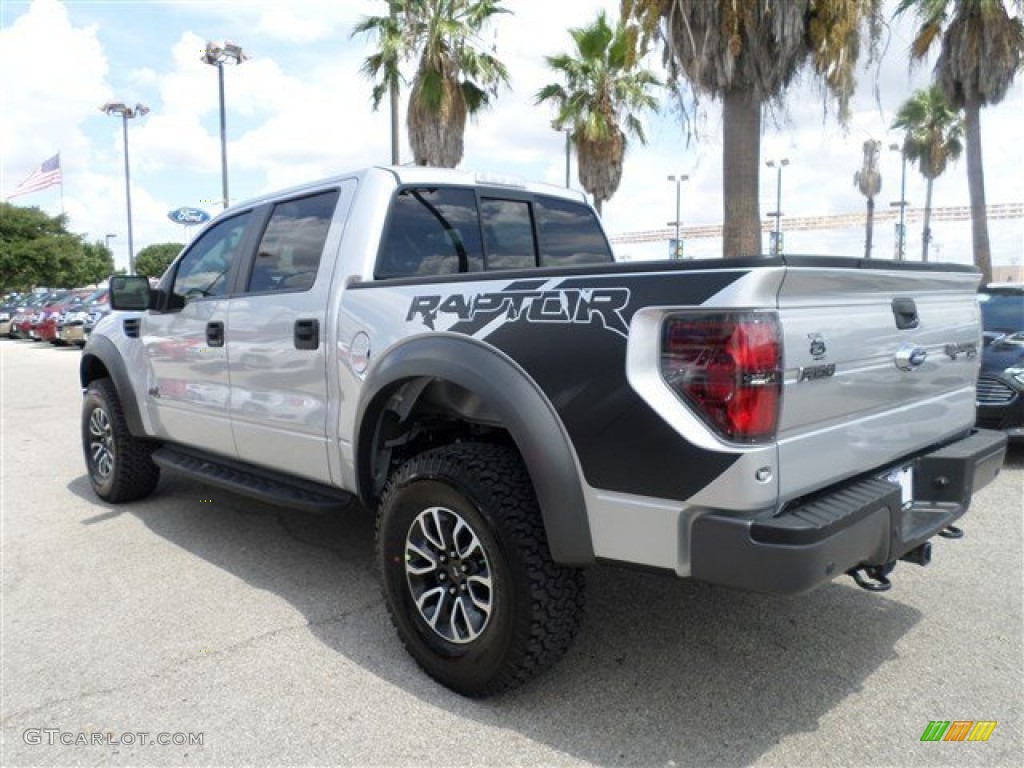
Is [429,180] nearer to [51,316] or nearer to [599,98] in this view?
[599,98]

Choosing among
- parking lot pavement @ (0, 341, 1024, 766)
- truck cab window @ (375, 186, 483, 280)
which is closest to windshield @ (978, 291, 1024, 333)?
parking lot pavement @ (0, 341, 1024, 766)

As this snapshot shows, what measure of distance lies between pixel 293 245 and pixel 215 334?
0.74m

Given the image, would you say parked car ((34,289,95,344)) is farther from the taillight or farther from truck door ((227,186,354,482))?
the taillight

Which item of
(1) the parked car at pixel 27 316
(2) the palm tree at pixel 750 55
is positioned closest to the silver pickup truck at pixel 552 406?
(2) the palm tree at pixel 750 55

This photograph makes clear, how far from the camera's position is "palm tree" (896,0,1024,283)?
52.6ft

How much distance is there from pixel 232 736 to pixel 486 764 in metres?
0.87

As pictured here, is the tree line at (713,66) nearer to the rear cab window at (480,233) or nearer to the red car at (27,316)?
the rear cab window at (480,233)

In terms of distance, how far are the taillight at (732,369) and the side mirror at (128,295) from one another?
3668mm

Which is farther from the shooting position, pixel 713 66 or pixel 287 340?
pixel 713 66

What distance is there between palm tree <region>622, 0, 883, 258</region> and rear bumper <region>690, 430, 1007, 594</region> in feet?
25.2

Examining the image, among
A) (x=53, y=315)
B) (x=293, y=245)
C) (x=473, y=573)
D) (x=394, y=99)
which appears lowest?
(x=473, y=573)

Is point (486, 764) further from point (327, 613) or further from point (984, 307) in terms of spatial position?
point (984, 307)

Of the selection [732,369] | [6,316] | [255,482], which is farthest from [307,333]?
[6,316]

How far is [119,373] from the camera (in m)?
5.24
